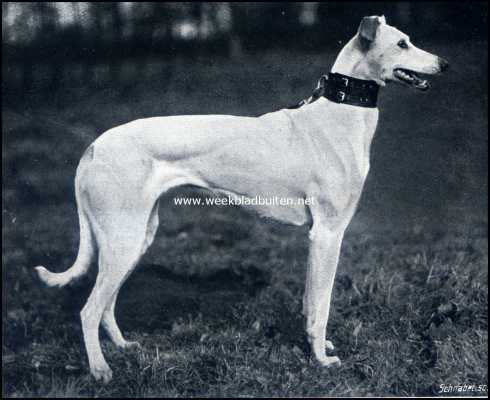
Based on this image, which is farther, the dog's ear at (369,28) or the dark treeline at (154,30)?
the dark treeline at (154,30)

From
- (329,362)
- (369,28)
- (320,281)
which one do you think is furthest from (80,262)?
(369,28)

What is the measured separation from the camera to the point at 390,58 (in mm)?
3430

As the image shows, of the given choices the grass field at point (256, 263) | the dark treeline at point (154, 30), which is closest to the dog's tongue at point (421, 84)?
the grass field at point (256, 263)

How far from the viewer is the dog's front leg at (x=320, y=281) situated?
355cm

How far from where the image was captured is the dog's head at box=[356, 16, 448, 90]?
3391 mm

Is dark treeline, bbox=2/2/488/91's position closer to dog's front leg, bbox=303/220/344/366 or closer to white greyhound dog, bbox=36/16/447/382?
white greyhound dog, bbox=36/16/447/382

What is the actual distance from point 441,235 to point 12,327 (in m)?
3.69

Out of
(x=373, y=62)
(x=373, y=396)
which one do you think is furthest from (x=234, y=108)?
(x=373, y=396)

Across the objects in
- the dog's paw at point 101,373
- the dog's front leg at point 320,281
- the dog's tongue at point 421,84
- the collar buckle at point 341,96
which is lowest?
the dog's paw at point 101,373

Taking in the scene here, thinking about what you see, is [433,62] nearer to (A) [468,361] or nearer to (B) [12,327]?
(A) [468,361]

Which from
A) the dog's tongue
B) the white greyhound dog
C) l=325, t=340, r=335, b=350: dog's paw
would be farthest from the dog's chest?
l=325, t=340, r=335, b=350: dog's paw

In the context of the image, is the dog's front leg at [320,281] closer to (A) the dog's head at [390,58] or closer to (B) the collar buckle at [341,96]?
(B) the collar buckle at [341,96]

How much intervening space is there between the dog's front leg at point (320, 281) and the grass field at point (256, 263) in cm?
17

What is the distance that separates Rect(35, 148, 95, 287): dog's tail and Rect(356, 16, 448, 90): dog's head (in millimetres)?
1886
